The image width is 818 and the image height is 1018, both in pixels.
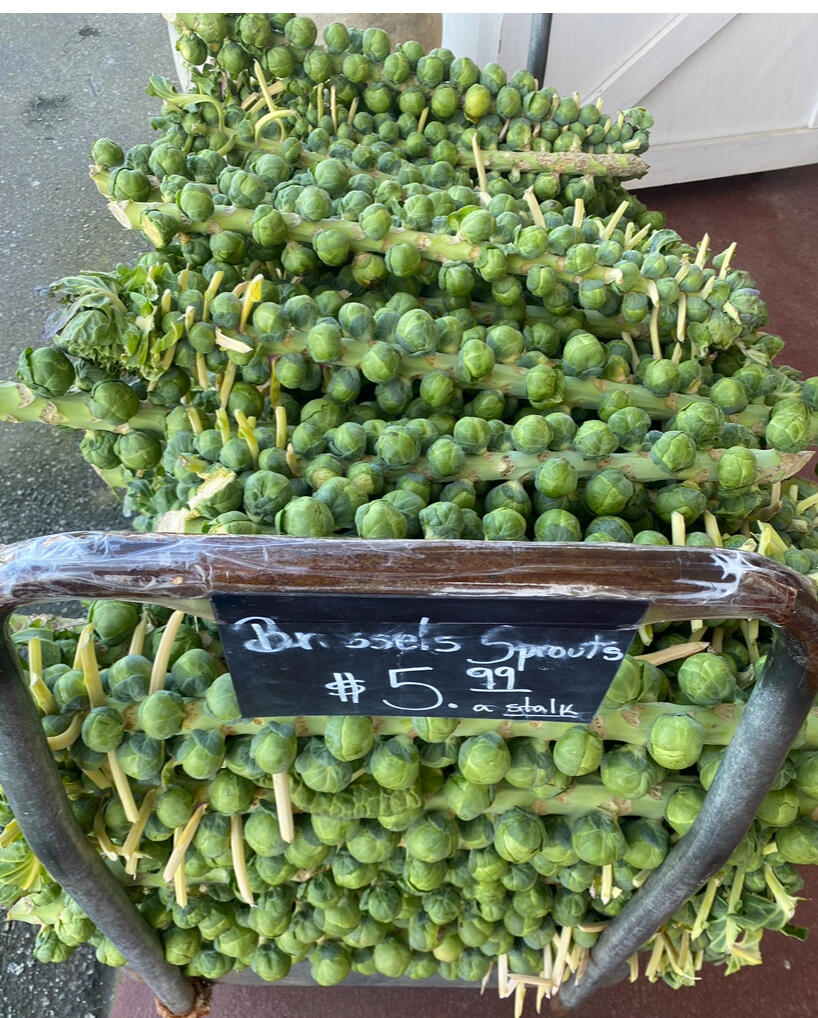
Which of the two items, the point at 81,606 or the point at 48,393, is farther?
the point at 81,606

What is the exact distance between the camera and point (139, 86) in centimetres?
462

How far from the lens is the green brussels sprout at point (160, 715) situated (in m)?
1.02

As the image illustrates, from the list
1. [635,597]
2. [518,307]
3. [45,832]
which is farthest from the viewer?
[518,307]

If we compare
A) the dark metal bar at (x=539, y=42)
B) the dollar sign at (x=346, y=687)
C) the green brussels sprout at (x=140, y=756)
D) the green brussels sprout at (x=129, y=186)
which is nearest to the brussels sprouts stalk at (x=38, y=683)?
the green brussels sprout at (x=140, y=756)

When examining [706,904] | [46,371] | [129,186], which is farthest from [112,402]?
[706,904]

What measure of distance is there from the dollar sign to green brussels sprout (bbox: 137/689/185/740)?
0.30m

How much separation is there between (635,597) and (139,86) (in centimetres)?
500

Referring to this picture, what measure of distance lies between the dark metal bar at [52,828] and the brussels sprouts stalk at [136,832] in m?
0.03

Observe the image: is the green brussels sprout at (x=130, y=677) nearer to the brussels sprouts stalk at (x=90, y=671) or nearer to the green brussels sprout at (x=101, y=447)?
the brussels sprouts stalk at (x=90, y=671)

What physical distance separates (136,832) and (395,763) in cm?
37

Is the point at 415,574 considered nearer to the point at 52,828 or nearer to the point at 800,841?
the point at 52,828

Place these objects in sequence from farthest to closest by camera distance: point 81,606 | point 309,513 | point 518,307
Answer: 1. point 81,606
2. point 518,307
3. point 309,513
